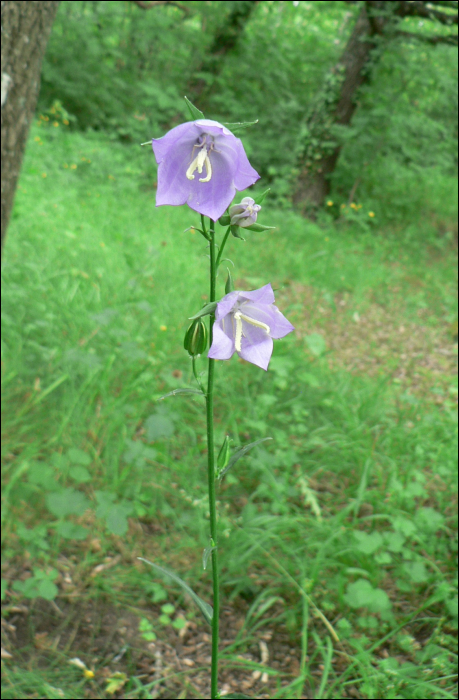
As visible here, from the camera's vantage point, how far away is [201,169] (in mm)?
877

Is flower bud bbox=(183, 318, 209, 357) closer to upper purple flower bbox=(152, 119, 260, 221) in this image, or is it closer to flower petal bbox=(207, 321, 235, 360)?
flower petal bbox=(207, 321, 235, 360)

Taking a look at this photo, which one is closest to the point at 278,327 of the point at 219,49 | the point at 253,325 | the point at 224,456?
the point at 253,325

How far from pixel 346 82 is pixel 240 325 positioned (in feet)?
24.3

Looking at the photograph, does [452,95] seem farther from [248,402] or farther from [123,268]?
[248,402]

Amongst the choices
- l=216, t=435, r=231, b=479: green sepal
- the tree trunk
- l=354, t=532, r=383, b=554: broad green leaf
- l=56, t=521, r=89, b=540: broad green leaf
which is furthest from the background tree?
l=216, t=435, r=231, b=479: green sepal

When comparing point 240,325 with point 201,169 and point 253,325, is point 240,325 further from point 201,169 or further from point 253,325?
point 201,169

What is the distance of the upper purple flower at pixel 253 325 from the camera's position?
3.01 ft

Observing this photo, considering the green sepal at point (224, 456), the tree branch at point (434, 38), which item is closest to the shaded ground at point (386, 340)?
the green sepal at point (224, 456)

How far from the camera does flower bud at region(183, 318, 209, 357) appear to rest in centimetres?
94

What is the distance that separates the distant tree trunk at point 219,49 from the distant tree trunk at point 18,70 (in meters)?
6.88

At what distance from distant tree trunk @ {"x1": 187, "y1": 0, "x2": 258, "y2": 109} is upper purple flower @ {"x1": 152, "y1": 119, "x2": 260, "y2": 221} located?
850 cm

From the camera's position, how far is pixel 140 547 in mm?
2084

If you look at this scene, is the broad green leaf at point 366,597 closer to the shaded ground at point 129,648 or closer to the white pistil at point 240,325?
the shaded ground at point 129,648

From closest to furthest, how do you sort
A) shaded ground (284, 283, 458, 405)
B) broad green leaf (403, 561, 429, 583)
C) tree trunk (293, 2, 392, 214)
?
broad green leaf (403, 561, 429, 583) < shaded ground (284, 283, 458, 405) < tree trunk (293, 2, 392, 214)
